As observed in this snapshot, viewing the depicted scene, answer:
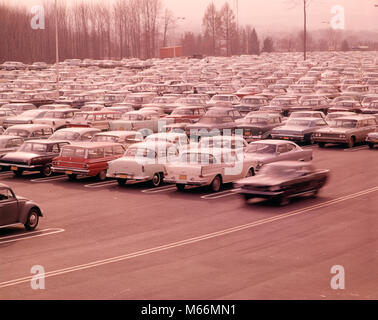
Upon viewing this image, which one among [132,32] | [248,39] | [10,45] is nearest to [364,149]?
[10,45]

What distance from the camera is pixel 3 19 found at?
373ft

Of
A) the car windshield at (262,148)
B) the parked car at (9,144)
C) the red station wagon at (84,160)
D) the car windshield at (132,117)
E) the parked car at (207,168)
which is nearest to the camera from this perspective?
the parked car at (207,168)

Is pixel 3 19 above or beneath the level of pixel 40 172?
above

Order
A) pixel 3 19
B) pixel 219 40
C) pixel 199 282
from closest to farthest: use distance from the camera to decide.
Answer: pixel 199 282, pixel 3 19, pixel 219 40

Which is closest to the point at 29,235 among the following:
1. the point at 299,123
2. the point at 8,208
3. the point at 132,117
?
the point at 8,208

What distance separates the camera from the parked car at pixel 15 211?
17.3 m

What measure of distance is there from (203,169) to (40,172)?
7115mm

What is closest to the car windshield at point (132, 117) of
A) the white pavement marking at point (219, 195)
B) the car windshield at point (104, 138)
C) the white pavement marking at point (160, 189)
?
the car windshield at point (104, 138)

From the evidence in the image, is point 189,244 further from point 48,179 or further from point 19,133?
point 19,133

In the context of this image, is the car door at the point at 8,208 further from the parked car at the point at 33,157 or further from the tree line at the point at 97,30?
the tree line at the point at 97,30

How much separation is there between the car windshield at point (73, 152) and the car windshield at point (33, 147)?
4.74 ft

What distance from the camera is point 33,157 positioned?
25.5 m

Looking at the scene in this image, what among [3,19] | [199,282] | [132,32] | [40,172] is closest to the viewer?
[199,282]
